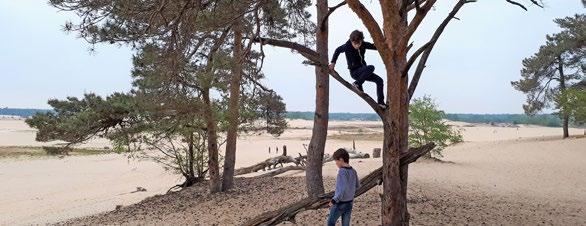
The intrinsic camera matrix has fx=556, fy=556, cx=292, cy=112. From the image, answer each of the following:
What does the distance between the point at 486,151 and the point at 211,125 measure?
24118 mm

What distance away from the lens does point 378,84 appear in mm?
7172

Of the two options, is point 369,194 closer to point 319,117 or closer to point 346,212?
point 319,117

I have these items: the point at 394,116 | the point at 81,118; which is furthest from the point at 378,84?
the point at 81,118

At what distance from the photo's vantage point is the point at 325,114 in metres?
10.8

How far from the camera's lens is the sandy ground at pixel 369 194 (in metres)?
11.3

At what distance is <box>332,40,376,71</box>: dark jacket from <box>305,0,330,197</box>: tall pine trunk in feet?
11.4

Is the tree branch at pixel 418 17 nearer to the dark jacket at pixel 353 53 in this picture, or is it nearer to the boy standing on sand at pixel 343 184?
the dark jacket at pixel 353 53

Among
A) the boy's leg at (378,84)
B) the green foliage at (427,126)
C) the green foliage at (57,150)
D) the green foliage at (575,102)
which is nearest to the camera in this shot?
the boy's leg at (378,84)

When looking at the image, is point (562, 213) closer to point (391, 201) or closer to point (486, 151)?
point (391, 201)

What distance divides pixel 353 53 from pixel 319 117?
3707mm

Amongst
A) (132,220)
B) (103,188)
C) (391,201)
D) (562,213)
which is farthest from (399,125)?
(103,188)

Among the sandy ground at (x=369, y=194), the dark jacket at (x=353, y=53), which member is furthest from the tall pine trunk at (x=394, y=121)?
the sandy ground at (x=369, y=194)

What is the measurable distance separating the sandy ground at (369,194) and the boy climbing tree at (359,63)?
312 centimetres

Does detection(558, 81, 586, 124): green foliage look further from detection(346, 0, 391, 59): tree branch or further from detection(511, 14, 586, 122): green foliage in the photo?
detection(346, 0, 391, 59): tree branch
